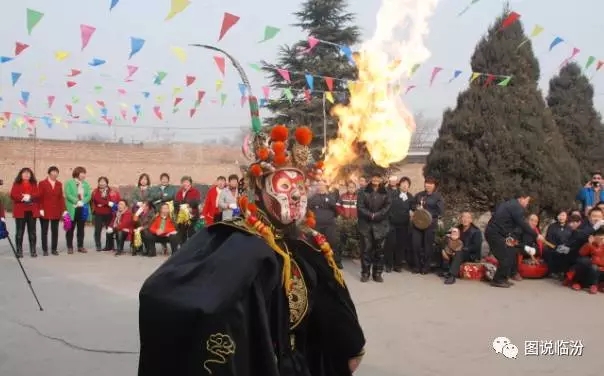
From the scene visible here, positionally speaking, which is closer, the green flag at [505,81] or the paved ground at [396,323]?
the paved ground at [396,323]

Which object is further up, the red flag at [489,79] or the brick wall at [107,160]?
the red flag at [489,79]

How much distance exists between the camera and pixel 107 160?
37.8 meters

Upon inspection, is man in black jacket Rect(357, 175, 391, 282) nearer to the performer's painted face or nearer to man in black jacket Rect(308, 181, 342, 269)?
man in black jacket Rect(308, 181, 342, 269)

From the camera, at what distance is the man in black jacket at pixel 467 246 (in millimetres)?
9219

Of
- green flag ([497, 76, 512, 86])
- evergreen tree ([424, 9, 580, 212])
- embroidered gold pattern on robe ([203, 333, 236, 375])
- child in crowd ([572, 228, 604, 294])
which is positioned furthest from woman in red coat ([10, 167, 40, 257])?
embroidered gold pattern on robe ([203, 333, 236, 375])

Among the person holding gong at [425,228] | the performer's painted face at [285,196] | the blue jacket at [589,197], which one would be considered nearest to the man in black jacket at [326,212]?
the person holding gong at [425,228]

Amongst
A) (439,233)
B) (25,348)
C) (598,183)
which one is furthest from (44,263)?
(598,183)

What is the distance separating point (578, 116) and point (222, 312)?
2189cm

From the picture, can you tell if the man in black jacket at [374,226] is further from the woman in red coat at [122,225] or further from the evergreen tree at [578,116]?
the evergreen tree at [578,116]

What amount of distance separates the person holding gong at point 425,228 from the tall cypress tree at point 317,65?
11974 mm

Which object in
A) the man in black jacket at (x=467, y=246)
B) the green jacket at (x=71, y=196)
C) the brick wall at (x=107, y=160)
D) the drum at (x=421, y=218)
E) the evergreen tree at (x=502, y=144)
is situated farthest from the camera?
the brick wall at (x=107, y=160)

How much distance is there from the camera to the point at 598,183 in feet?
35.2

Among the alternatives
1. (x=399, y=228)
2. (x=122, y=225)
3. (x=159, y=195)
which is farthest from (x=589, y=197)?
(x=122, y=225)

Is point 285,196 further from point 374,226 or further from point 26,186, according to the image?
point 26,186
